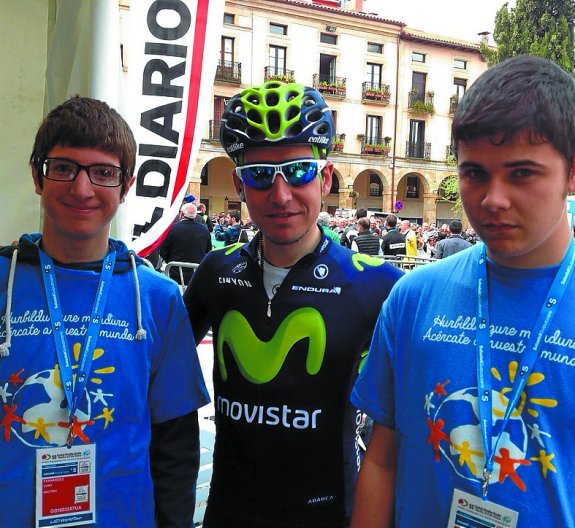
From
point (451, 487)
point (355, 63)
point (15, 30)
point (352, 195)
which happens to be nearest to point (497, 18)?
point (355, 63)

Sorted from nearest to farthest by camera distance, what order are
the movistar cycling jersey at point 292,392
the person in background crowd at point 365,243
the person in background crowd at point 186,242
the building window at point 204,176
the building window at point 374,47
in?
the movistar cycling jersey at point 292,392
the person in background crowd at point 186,242
the person in background crowd at point 365,243
the building window at point 204,176
the building window at point 374,47

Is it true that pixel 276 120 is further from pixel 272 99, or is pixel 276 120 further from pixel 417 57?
pixel 417 57

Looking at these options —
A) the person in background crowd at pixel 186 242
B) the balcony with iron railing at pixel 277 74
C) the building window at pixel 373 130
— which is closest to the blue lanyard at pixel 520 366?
the person in background crowd at pixel 186 242

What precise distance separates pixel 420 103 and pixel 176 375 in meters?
36.8

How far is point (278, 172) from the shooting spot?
1.84 meters

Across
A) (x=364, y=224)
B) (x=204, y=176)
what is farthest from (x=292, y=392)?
(x=204, y=176)

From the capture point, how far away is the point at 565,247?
1246mm

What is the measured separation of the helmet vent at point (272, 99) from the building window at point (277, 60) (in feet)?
104

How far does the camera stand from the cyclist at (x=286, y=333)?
176 centimetres

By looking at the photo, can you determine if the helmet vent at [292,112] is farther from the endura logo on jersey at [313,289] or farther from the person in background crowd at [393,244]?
the person in background crowd at [393,244]

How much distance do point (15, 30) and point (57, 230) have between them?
220 centimetres

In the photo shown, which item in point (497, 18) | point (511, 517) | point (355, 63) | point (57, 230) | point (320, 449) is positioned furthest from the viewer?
point (355, 63)

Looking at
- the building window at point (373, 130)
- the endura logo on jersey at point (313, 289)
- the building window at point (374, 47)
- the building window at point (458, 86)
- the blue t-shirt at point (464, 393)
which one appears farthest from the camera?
the building window at point (458, 86)

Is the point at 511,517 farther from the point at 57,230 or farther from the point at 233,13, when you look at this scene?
the point at 233,13
